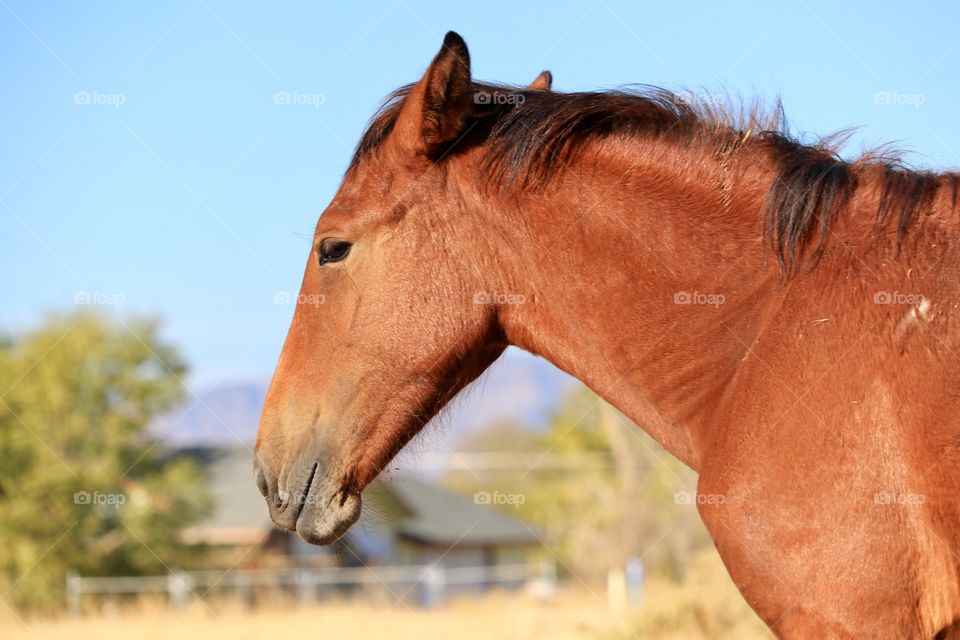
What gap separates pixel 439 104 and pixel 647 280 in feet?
3.11

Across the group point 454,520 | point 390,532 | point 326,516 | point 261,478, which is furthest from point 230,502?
point 326,516

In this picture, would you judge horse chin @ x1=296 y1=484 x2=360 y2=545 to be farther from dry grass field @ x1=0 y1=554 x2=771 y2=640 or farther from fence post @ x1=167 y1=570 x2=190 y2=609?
→ fence post @ x1=167 y1=570 x2=190 y2=609

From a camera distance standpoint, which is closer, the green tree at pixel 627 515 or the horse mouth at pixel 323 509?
the horse mouth at pixel 323 509

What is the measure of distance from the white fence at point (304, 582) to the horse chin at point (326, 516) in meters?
20.5

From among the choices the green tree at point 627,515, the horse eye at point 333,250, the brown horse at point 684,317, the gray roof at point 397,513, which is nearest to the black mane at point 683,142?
the brown horse at point 684,317

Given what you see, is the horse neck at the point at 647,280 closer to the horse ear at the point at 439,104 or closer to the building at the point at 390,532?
the horse ear at the point at 439,104

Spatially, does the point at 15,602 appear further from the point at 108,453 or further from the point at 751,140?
the point at 751,140

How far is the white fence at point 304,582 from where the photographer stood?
87.9ft

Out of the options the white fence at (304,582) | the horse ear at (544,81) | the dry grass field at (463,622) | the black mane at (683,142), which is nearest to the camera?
the black mane at (683,142)

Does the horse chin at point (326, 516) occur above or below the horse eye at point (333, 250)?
below

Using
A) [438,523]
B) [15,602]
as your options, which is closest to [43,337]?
[15,602]

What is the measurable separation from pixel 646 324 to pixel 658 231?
0.31 meters

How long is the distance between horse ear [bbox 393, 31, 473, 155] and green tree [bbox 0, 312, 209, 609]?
27.8 meters

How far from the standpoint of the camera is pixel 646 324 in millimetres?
3000
